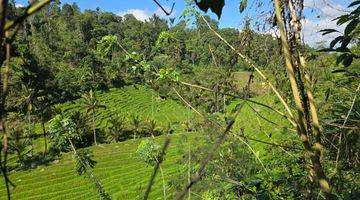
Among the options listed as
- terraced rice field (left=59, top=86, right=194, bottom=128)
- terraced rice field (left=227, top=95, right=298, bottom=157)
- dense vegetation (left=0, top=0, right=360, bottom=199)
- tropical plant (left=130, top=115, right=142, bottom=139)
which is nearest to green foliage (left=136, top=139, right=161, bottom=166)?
dense vegetation (left=0, top=0, right=360, bottom=199)

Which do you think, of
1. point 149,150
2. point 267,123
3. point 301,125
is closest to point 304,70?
point 301,125

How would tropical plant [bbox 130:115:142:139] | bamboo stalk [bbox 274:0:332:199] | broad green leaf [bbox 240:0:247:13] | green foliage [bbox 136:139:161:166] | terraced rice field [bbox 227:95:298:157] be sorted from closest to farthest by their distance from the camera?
bamboo stalk [bbox 274:0:332:199]
broad green leaf [bbox 240:0:247:13]
terraced rice field [bbox 227:95:298:157]
green foliage [bbox 136:139:161:166]
tropical plant [bbox 130:115:142:139]

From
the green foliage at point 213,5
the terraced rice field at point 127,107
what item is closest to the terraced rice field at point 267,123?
A: the green foliage at point 213,5

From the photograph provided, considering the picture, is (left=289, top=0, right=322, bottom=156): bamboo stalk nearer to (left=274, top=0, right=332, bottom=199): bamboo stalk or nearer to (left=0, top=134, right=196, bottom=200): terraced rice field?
(left=274, top=0, right=332, bottom=199): bamboo stalk

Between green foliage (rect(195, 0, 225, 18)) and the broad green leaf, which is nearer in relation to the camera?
green foliage (rect(195, 0, 225, 18))

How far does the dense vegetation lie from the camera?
771mm

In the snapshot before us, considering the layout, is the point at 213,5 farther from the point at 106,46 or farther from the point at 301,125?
the point at 106,46

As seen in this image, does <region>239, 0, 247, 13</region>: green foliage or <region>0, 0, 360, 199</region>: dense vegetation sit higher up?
<region>239, 0, 247, 13</region>: green foliage

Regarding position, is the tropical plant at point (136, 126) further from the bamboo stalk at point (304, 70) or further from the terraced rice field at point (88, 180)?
the bamboo stalk at point (304, 70)

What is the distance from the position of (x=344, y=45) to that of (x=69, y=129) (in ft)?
8.51

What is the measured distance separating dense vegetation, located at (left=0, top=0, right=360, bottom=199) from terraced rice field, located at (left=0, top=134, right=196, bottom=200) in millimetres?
111

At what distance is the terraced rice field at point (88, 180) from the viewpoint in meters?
20.4

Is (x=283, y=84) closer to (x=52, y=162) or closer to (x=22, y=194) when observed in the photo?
(x=22, y=194)

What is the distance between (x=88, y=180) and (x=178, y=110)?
36.3 ft
